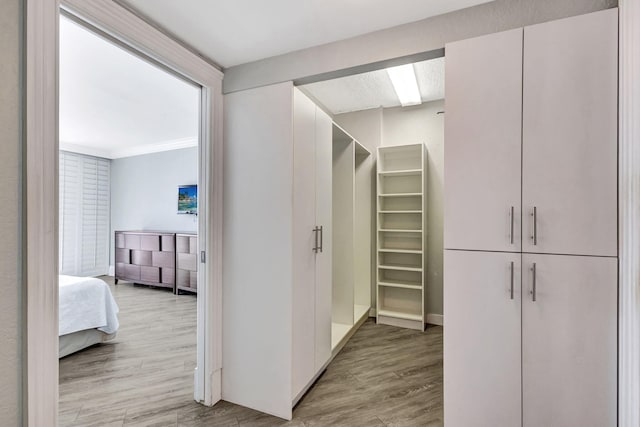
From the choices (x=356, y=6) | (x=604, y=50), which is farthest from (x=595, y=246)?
(x=356, y=6)

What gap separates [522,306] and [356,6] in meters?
1.71

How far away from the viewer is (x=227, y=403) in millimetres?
2064

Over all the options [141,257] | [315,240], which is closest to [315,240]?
[315,240]

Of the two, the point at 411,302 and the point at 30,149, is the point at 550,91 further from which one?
the point at 411,302

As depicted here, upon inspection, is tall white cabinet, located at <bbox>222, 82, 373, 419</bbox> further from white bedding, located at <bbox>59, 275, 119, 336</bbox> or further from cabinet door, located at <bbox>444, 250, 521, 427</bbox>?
white bedding, located at <bbox>59, 275, 119, 336</bbox>

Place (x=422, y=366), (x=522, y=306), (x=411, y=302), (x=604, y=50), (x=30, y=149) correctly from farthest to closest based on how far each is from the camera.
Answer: (x=411, y=302) → (x=422, y=366) → (x=522, y=306) → (x=604, y=50) → (x=30, y=149)

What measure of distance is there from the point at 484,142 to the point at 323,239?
4.51 ft

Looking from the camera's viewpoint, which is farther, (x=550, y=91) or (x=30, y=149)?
(x=550, y=91)

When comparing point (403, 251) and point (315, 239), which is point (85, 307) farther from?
point (403, 251)

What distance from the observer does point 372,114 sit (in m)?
3.76

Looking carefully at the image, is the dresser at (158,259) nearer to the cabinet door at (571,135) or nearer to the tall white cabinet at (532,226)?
the tall white cabinet at (532,226)

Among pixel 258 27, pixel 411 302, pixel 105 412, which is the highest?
pixel 258 27

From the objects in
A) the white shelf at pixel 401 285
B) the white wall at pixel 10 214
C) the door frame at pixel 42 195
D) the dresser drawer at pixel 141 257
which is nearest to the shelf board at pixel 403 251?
the white shelf at pixel 401 285

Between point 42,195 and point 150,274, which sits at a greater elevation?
point 42,195
